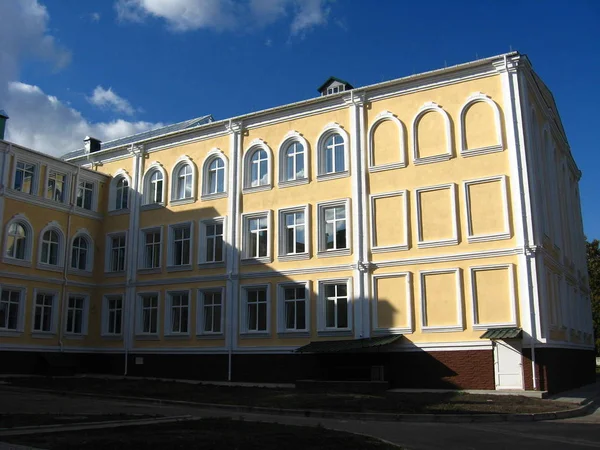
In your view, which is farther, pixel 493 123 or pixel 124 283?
pixel 124 283

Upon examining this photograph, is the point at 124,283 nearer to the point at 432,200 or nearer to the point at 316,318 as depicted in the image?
the point at 316,318

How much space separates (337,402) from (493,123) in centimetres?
1366

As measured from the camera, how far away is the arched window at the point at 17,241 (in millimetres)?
30752

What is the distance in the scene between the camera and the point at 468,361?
23.8 m

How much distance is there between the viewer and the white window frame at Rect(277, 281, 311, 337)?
27.8 meters

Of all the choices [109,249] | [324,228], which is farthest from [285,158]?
[109,249]

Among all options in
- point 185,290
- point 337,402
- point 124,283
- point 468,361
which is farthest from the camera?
point 124,283

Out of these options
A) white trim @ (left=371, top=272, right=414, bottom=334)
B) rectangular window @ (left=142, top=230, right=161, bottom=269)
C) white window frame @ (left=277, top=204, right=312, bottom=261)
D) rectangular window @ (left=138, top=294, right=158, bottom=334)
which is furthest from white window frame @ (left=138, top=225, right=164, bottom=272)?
white trim @ (left=371, top=272, right=414, bottom=334)

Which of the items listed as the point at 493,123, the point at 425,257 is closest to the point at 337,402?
the point at 425,257

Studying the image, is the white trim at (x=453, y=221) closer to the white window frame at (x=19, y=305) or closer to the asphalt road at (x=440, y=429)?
the asphalt road at (x=440, y=429)

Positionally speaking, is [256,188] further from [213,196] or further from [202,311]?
[202,311]

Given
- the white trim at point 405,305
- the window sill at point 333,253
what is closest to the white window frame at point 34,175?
the window sill at point 333,253

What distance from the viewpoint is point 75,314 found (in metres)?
34.0

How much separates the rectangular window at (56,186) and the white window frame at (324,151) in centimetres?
1476
